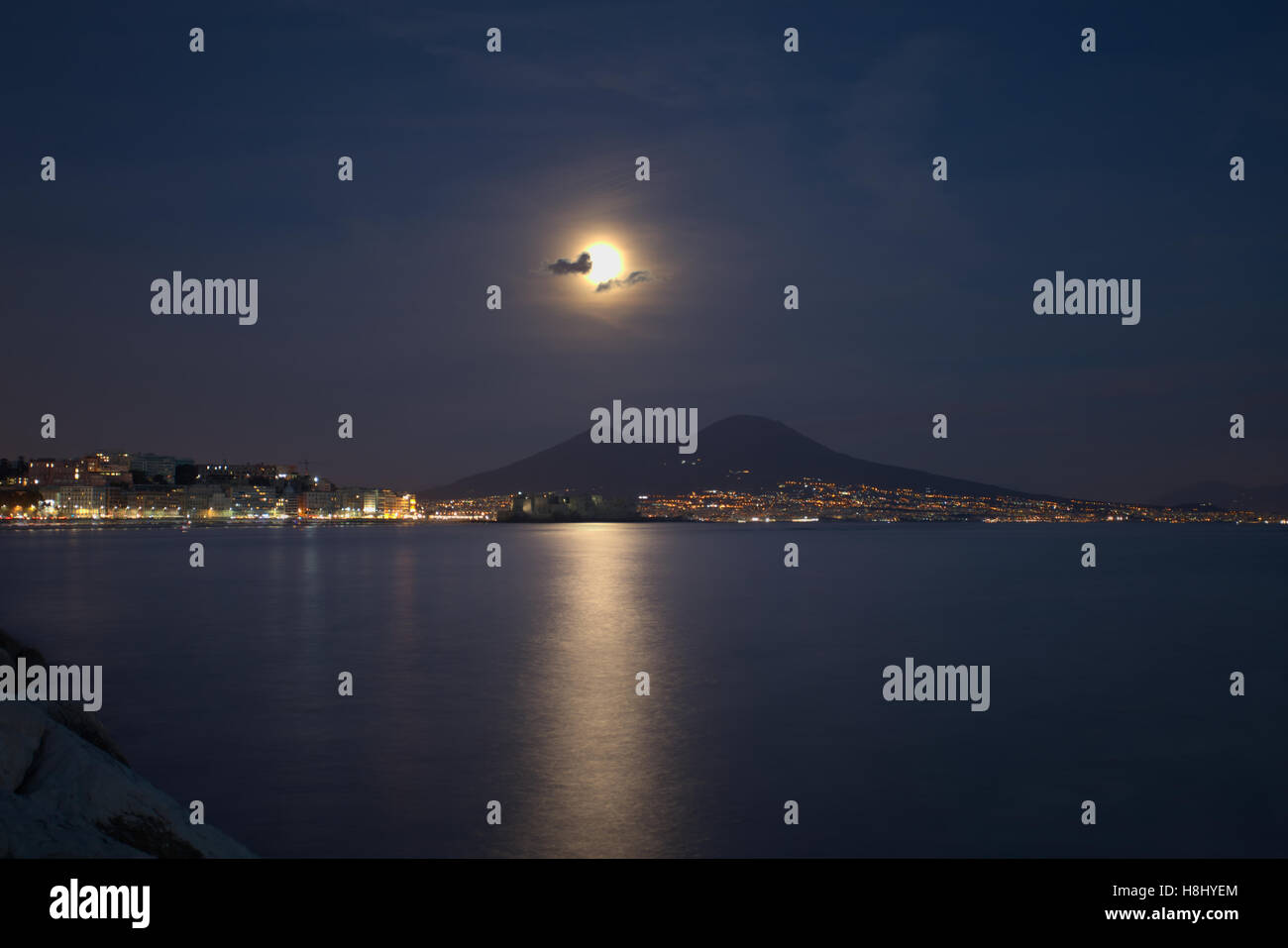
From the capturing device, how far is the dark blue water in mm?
11000

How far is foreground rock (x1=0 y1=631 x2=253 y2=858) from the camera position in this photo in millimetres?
6637

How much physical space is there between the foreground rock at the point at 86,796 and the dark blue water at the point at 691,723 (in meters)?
2.31

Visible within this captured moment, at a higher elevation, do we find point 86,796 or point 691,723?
point 86,796

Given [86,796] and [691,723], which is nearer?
[86,796]

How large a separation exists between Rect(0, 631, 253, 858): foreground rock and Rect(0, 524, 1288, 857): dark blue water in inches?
91.1

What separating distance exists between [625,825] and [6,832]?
6.74m

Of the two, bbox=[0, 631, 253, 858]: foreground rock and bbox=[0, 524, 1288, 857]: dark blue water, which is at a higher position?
bbox=[0, 631, 253, 858]: foreground rock

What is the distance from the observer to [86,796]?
7711 mm

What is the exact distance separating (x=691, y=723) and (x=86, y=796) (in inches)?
422

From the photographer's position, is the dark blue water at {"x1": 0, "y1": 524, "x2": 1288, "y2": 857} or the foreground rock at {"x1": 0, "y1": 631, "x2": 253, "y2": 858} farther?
the dark blue water at {"x1": 0, "y1": 524, "x2": 1288, "y2": 857}
